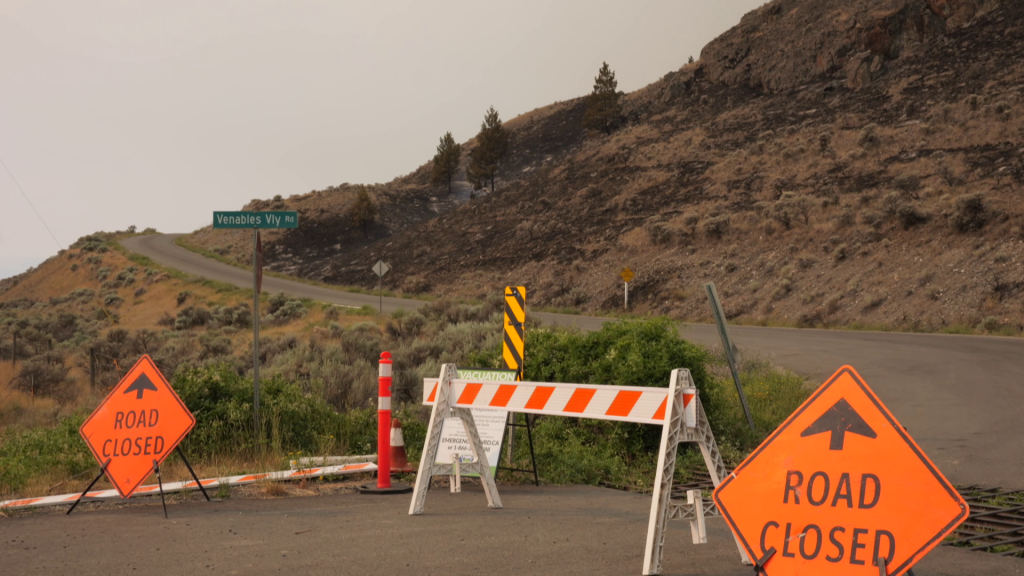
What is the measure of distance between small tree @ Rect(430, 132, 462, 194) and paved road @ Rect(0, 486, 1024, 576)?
273 ft

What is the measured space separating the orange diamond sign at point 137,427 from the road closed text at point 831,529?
16.6 feet

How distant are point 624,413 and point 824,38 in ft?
205

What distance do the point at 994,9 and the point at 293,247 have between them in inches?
2268

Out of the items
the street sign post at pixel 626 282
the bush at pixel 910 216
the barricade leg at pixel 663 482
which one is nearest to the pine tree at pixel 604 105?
the street sign post at pixel 626 282

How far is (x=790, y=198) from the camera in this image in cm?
4156

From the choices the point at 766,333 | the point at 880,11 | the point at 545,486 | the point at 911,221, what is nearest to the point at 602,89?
the point at 880,11

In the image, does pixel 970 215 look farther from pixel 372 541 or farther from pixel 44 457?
pixel 44 457

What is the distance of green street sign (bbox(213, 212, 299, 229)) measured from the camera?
9.89 m

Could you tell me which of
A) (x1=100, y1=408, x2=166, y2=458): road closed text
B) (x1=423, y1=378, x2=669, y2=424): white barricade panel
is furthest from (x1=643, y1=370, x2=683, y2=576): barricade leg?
(x1=100, y1=408, x2=166, y2=458): road closed text

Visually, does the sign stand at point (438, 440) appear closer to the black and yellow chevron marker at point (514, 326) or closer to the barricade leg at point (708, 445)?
the black and yellow chevron marker at point (514, 326)

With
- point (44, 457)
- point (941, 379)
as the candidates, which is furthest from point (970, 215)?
point (44, 457)

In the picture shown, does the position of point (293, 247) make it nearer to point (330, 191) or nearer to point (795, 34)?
point (330, 191)

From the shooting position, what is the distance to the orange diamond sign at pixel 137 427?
23.7 ft

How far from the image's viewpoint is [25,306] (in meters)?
57.9
